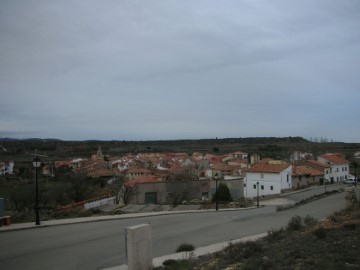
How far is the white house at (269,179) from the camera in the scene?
64875mm

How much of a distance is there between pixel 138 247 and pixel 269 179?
5902cm

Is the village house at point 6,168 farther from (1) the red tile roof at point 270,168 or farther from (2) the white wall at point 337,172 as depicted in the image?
(2) the white wall at point 337,172

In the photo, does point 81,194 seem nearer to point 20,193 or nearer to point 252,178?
point 20,193

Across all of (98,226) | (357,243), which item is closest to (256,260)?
(357,243)

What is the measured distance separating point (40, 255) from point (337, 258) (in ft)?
27.9

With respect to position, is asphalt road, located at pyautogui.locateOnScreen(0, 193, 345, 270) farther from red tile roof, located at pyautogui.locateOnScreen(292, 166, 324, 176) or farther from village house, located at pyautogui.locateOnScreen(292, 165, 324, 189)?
red tile roof, located at pyautogui.locateOnScreen(292, 166, 324, 176)

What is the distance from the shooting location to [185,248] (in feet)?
42.4

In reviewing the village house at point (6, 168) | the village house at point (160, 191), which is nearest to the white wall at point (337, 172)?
the village house at point (160, 191)

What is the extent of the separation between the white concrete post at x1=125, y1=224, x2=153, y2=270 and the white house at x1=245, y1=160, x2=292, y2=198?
2200 inches

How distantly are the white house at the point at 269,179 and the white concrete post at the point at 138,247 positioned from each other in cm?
5587

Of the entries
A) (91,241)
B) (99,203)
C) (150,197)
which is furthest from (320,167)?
(91,241)

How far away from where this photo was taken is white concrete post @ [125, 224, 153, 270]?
9.25 metres

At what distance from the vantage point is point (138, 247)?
30.9 feet

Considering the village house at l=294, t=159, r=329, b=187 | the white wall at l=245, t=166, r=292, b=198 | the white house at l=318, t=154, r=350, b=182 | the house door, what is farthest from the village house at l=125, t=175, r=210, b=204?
the white house at l=318, t=154, r=350, b=182
